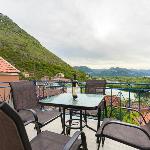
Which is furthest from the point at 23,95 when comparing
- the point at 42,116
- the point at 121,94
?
the point at 121,94

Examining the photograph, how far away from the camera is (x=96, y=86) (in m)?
5.24

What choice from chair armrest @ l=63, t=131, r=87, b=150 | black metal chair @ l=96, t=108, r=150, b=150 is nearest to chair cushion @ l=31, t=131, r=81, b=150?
chair armrest @ l=63, t=131, r=87, b=150

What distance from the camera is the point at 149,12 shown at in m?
8.01

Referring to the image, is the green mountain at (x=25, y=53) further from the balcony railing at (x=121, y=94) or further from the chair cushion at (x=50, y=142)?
the chair cushion at (x=50, y=142)

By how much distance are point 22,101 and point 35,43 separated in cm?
7416

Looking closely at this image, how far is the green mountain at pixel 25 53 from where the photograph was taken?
60.3 metres

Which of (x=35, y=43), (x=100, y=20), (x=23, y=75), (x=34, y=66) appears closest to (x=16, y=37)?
(x=35, y=43)

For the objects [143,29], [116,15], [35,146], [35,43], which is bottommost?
[35,146]

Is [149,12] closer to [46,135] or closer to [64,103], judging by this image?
[64,103]

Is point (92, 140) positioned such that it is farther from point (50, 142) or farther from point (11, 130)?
point (11, 130)

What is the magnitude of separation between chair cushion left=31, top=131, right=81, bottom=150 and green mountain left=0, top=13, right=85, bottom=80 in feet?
168

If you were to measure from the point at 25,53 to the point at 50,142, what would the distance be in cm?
6438

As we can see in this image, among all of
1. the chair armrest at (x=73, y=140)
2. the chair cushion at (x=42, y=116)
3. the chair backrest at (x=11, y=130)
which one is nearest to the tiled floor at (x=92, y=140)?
the chair cushion at (x=42, y=116)

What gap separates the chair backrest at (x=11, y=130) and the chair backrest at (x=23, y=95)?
2.13 metres
